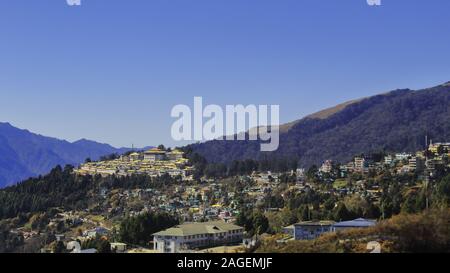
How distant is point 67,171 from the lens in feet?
147

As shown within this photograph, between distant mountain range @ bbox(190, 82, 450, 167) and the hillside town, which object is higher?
distant mountain range @ bbox(190, 82, 450, 167)

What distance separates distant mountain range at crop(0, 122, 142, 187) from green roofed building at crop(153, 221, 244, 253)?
10535 centimetres

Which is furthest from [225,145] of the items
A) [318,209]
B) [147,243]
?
[147,243]

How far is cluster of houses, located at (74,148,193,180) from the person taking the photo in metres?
43.6

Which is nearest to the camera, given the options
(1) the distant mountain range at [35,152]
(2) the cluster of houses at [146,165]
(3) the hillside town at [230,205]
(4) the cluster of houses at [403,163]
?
(3) the hillside town at [230,205]

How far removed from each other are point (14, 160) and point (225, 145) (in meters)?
88.6

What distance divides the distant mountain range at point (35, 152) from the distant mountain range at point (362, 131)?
224ft

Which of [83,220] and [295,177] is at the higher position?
[295,177]

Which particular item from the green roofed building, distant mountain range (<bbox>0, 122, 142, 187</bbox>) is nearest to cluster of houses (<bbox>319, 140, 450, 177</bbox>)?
the green roofed building

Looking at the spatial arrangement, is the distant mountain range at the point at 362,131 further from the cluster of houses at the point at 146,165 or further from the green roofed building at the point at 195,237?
the green roofed building at the point at 195,237

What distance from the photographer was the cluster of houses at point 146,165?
43.6 m

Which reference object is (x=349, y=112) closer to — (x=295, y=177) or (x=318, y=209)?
(x=295, y=177)

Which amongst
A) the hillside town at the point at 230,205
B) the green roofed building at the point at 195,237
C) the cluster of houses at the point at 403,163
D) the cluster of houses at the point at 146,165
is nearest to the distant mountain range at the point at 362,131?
the cluster of houses at the point at 146,165

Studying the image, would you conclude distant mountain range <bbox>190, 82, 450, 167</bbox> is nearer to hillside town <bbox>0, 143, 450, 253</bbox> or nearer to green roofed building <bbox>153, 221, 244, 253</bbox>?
hillside town <bbox>0, 143, 450, 253</bbox>
